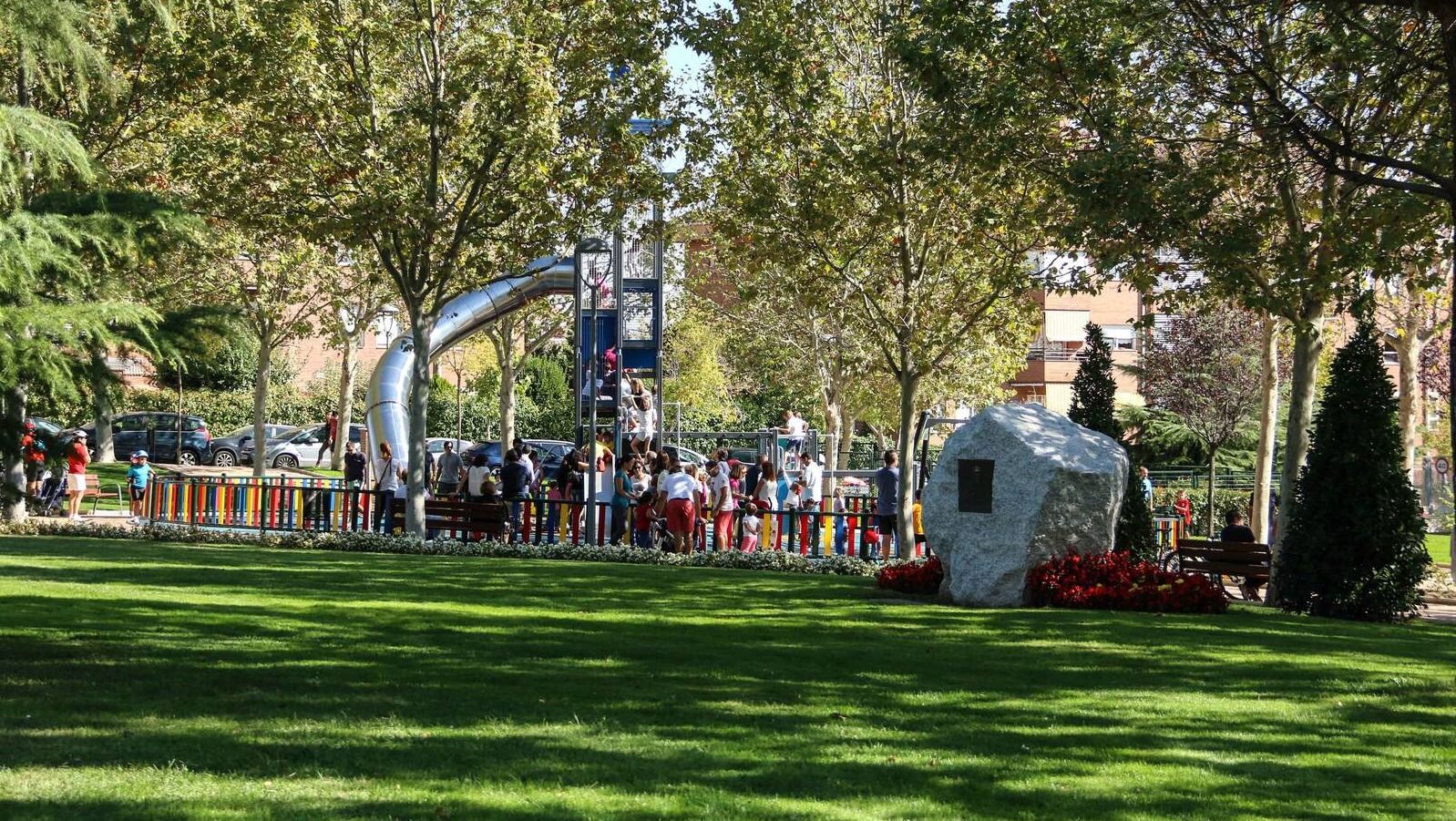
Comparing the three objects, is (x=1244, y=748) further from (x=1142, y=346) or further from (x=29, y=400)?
(x=1142, y=346)

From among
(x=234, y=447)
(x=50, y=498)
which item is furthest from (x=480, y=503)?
(x=234, y=447)

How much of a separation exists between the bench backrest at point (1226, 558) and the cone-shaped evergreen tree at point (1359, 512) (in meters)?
2.22

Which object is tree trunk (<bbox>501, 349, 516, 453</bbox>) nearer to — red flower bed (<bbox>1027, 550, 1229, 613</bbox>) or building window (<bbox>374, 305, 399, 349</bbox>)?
building window (<bbox>374, 305, 399, 349</bbox>)

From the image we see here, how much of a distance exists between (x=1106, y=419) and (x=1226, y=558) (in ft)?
7.44

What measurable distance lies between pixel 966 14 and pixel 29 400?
964 cm

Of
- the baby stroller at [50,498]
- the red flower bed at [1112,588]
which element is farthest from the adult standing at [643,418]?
the red flower bed at [1112,588]

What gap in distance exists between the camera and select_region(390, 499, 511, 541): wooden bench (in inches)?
925

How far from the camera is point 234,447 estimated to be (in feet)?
160

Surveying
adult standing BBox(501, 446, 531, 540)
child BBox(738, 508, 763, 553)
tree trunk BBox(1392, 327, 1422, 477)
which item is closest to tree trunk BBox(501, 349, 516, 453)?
adult standing BBox(501, 446, 531, 540)

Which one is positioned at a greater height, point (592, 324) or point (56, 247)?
point (592, 324)

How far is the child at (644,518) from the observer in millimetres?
23312

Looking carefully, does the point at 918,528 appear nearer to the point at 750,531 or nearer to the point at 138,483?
the point at 750,531

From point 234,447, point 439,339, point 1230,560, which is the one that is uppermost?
point 439,339

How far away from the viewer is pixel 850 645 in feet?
38.6
